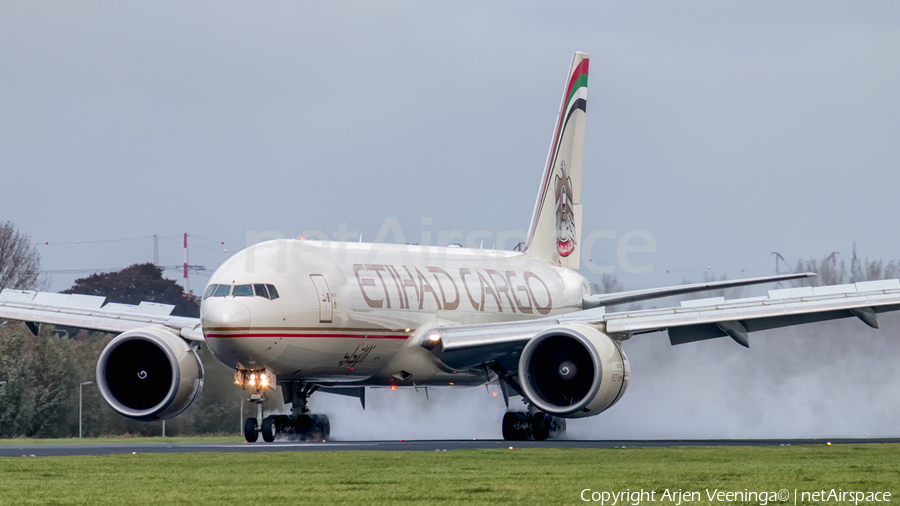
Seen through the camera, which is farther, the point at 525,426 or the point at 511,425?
the point at 525,426

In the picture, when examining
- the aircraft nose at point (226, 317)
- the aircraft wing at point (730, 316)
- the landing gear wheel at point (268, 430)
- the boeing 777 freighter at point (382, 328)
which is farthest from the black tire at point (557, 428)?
the aircraft nose at point (226, 317)

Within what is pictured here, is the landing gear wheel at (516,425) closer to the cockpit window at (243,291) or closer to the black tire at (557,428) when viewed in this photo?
the black tire at (557,428)

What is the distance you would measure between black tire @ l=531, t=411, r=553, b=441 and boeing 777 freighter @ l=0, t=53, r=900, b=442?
0.04 metres

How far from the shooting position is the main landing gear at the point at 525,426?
3253 centimetres

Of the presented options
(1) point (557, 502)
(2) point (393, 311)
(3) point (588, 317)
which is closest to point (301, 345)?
(2) point (393, 311)

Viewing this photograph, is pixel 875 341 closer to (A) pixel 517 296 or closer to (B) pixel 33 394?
(A) pixel 517 296

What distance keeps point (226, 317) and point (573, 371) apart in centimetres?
685

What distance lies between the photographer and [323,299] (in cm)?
2872

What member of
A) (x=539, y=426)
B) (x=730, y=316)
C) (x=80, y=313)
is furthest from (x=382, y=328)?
(x=730, y=316)

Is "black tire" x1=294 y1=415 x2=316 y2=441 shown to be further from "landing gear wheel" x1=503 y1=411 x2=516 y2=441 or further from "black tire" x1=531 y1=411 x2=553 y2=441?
"black tire" x1=531 y1=411 x2=553 y2=441

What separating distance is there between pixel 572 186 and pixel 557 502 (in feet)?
90.3

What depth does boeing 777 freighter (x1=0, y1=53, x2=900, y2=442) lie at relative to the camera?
2758 centimetres

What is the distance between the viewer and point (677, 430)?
36531 millimetres

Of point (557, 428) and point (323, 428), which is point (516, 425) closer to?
point (557, 428)
